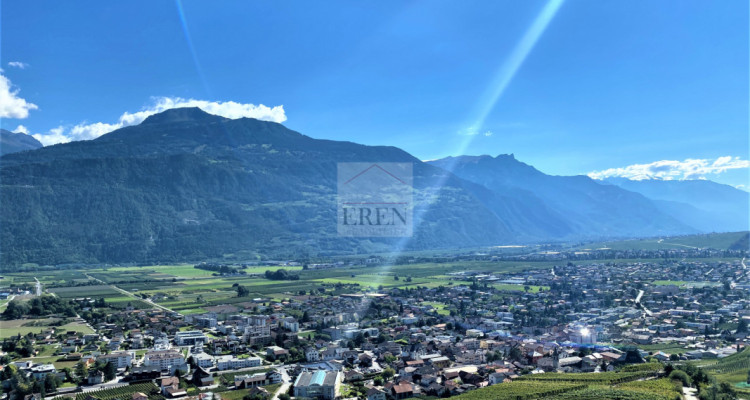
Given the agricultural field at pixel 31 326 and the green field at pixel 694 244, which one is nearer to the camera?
the agricultural field at pixel 31 326

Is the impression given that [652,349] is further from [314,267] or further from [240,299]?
[314,267]

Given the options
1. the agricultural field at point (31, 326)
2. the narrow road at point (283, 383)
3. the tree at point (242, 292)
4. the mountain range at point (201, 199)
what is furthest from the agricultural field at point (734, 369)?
the mountain range at point (201, 199)

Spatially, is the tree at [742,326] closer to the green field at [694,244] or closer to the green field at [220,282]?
the green field at [220,282]

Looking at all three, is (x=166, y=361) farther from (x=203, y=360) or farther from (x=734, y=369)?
(x=734, y=369)

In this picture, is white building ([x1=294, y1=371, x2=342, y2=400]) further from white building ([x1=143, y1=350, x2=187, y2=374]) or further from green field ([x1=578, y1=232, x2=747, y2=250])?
green field ([x1=578, y1=232, x2=747, y2=250])

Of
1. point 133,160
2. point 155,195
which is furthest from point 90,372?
point 133,160

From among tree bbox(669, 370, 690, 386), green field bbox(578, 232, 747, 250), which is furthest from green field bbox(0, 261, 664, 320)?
green field bbox(578, 232, 747, 250)

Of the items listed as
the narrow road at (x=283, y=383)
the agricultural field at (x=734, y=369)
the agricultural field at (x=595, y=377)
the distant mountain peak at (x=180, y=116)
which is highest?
the distant mountain peak at (x=180, y=116)
